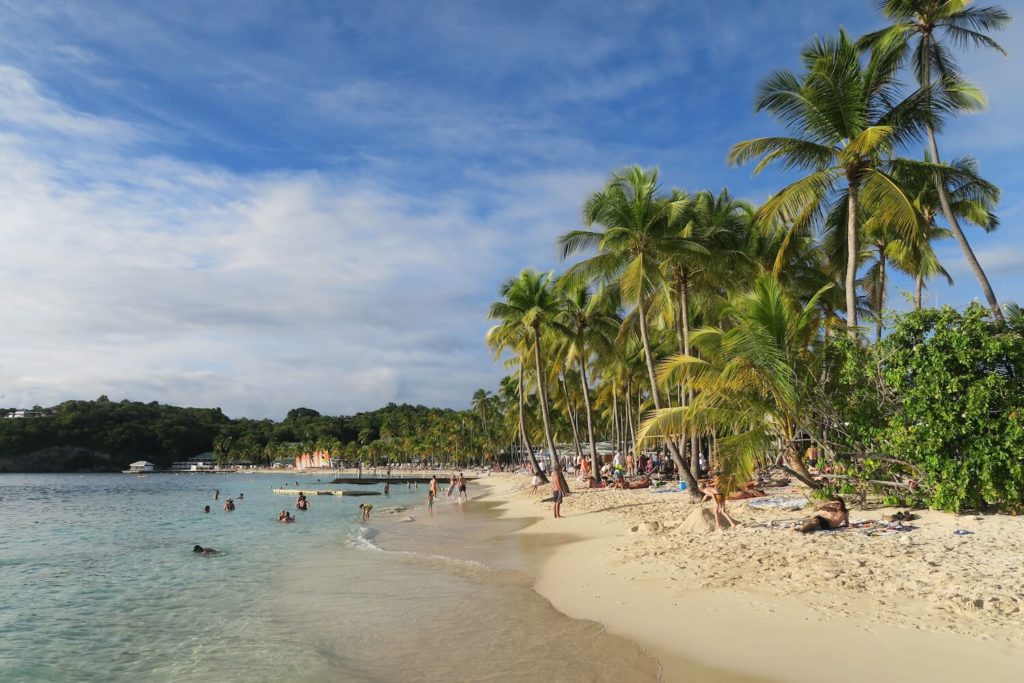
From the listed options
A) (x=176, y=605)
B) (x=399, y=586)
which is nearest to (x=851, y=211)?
(x=399, y=586)

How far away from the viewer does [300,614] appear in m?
10.1

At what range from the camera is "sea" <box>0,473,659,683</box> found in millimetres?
7293

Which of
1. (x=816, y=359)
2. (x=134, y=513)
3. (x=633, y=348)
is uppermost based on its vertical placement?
(x=633, y=348)

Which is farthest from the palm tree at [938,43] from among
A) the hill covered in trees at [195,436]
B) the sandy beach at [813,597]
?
the hill covered in trees at [195,436]

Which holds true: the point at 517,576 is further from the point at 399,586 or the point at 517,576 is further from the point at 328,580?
the point at 328,580

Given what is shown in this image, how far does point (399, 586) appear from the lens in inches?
463

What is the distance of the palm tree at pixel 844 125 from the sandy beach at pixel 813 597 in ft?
20.6

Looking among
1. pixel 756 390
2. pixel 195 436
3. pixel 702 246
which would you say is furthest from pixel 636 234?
pixel 195 436

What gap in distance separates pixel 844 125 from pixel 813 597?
12.4m

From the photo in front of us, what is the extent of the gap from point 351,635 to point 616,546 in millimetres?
6118

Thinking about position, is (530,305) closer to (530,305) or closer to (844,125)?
(530,305)

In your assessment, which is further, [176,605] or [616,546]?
[616,546]

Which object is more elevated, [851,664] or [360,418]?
[360,418]

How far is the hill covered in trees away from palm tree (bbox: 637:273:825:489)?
75.8m
